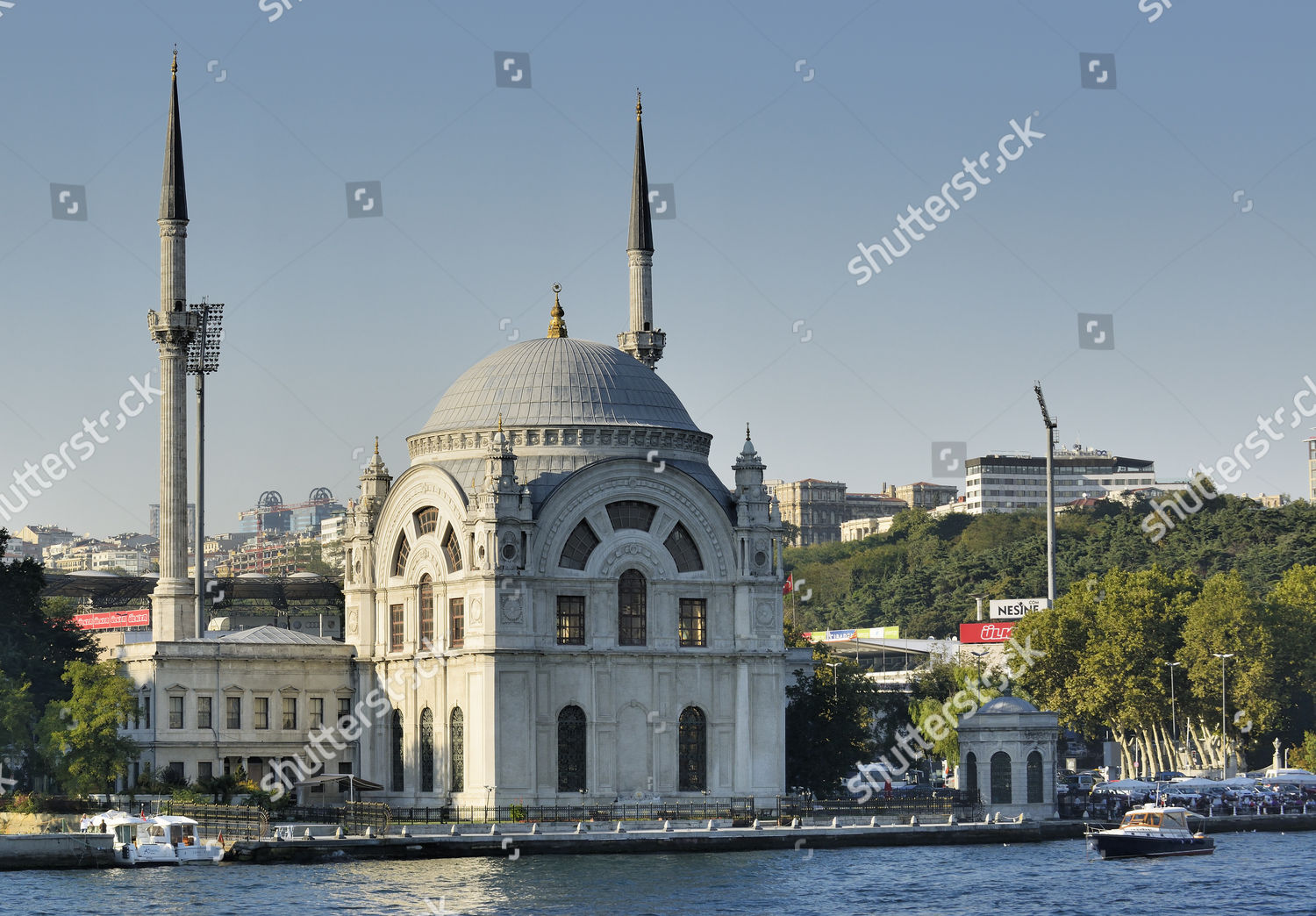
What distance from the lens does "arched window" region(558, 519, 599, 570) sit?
78.9 metres

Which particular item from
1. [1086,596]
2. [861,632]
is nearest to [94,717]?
[1086,596]

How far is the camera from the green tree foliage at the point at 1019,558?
146 meters

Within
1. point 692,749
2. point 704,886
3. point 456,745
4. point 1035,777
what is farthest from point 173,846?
point 1035,777

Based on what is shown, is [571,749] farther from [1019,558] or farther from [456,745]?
[1019,558]

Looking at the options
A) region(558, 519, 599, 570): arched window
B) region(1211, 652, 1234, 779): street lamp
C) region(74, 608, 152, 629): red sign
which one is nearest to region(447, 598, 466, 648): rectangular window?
region(558, 519, 599, 570): arched window

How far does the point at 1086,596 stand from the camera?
364ft

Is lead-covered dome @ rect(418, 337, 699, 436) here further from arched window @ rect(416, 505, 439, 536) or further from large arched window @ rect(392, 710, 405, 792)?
large arched window @ rect(392, 710, 405, 792)

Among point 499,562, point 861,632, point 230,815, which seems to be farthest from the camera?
point 861,632

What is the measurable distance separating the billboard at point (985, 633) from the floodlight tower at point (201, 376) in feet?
169

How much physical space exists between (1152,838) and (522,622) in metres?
22.3

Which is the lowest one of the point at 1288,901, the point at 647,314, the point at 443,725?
the point at 1288,901

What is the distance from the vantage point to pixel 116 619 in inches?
5236

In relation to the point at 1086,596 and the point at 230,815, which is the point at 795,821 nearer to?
the point at 230,815

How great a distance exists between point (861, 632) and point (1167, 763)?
138ft
